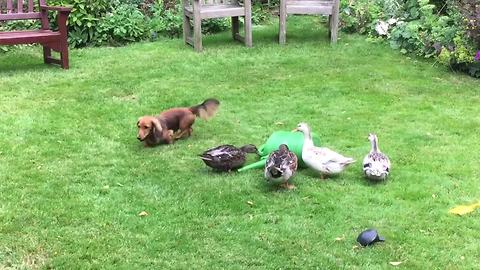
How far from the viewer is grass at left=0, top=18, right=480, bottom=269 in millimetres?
3221

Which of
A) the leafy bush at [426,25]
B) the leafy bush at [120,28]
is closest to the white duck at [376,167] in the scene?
the leafy bush at [426,25]

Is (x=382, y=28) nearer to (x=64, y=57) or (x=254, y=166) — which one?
(x=64, y=57)

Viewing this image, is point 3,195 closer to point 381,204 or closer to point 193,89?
point 381,204

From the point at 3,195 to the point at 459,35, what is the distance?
16.5ft

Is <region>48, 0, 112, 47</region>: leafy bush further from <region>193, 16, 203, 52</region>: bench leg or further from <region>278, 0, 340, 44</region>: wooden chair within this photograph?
<region>278, 0, 340, 44</region>: wooden chair

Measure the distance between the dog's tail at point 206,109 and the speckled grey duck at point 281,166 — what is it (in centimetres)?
118

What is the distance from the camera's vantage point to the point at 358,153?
454 centimetres

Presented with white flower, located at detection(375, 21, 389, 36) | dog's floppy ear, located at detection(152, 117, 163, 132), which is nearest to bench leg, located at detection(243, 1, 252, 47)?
white flower, located at detection(375, 21, 389, 36)

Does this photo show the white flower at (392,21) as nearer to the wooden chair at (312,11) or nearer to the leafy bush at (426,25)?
the leafy bush at (426,25)

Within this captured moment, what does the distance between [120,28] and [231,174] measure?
4.60 m

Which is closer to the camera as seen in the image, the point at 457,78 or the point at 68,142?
the point at 68,142

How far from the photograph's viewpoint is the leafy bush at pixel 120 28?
8164mm

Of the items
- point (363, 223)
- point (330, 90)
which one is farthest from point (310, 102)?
point (363, 223)

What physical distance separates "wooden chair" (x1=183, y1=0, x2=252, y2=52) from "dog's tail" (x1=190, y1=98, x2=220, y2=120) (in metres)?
2.85
